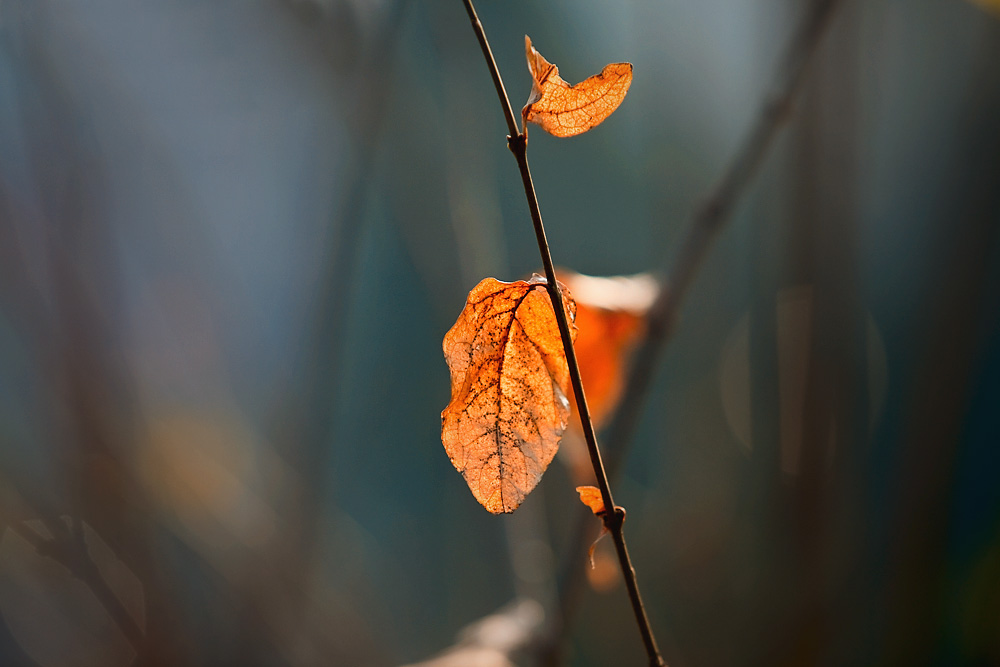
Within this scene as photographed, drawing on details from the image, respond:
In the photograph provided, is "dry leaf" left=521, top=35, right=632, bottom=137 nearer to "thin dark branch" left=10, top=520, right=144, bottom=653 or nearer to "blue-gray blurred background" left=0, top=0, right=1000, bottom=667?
"blue-gray blurred background" left=0, top=0, right=1000, bottom=667

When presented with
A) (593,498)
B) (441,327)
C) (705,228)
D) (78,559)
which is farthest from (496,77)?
(441,327)

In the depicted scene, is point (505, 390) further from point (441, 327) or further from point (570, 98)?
point (441, 327)

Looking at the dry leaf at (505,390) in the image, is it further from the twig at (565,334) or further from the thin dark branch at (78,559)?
the thin dark branch at (78,559)

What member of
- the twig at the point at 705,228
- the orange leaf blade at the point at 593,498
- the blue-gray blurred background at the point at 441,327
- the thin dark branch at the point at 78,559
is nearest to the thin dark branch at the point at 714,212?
the twig at the point at 705,228

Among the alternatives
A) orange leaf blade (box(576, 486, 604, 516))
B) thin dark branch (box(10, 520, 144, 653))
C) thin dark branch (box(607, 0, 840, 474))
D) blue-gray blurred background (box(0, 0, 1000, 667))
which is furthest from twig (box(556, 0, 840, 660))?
thin dark branch (box(10, 520, 144, 653))

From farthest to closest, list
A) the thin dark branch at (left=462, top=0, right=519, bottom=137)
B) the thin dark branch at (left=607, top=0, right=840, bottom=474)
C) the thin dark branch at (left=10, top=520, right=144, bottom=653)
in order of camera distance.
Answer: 1. the thin dark branch at (left=10, top=520, right=144, bottom=653)
2. the thin dark branch at (left=607, top=0, right=840, bottom=474)
3. the thin dark branch at (left=462, top=0, right=519, bottom=137)
